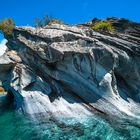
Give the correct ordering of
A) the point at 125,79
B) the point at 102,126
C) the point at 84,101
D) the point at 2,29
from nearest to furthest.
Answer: the point at 102,126, the point at 84,101, the point at 125,79, the point at 2,29

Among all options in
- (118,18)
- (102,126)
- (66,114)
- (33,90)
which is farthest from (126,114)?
(118,18)

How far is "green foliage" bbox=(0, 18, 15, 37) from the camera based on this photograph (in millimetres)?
53091

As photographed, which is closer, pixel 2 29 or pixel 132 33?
pixel 132 33

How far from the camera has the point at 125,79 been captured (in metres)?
37.0

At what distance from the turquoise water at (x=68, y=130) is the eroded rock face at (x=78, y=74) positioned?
2.54 meters

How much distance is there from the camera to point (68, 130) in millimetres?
26281

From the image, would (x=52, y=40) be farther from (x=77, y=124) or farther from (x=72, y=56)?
(x=77, y=124)

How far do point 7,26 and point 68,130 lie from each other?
119 ft

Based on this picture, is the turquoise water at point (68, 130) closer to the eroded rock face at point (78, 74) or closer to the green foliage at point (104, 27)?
the eroded rock face at point (78, 74)

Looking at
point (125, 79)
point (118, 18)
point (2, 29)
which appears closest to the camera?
point (125, 79)

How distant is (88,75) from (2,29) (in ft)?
93.7

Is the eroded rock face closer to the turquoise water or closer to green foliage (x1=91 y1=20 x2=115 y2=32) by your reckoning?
the turquoise water

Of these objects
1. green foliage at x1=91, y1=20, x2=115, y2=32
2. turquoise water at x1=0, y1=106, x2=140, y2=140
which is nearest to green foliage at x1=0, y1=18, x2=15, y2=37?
green foliage at x1=91, y1=20, x2=115, y2=32

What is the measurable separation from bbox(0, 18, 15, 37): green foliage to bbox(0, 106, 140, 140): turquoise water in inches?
1027
